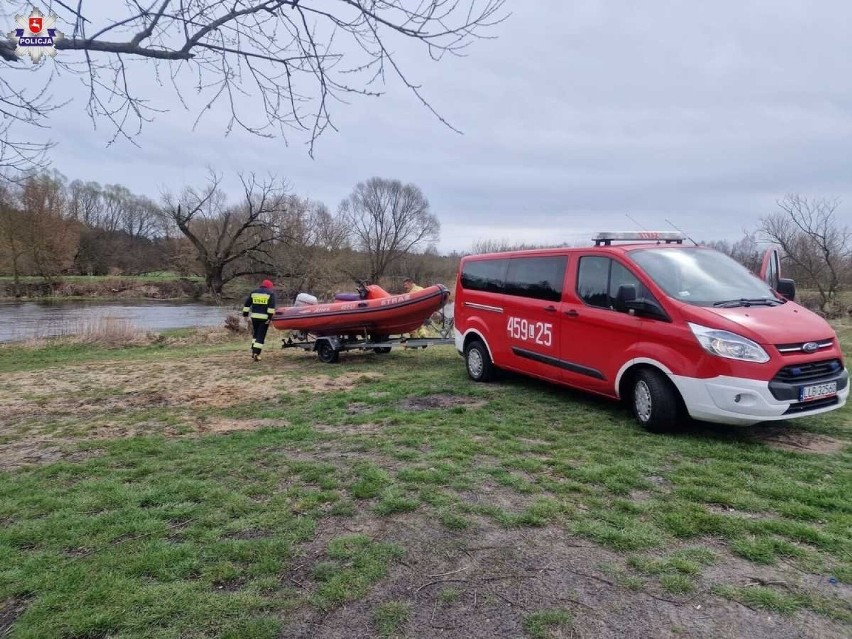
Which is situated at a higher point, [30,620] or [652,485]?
[652,485]

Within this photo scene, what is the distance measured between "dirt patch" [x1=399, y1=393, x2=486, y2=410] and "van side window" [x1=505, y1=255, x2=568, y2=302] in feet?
5.23

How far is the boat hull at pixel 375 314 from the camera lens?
34.9ft

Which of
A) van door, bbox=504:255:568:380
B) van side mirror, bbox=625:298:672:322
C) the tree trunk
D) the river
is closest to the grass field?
van door, bbox=504:255:568:380

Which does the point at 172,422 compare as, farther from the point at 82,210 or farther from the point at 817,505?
the point at 82,210

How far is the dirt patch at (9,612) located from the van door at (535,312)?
17.9ft

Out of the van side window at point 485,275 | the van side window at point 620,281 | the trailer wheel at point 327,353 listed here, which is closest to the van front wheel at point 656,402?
the van side window at point 620,281

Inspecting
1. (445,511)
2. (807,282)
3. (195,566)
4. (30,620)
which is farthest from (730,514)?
(807,282)

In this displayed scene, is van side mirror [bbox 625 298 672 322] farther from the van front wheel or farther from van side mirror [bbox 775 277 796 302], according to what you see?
van side mirror [bbox 775 277 796 302]

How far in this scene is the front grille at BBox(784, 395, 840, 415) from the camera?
471 centimetres

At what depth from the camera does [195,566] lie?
2895 millimetres

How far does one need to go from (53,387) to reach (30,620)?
7834mm

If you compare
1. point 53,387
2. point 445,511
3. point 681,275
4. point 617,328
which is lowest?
point 53,387

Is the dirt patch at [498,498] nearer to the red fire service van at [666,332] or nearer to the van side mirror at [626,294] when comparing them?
the red fire service van at [666,332]

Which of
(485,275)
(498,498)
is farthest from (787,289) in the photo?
(498,498)
